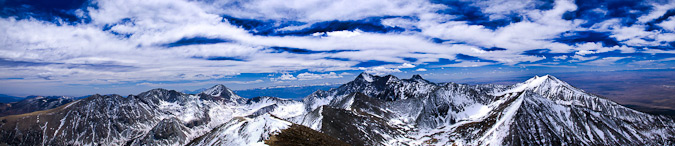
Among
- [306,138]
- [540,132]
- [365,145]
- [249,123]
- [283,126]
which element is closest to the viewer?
[306,138]

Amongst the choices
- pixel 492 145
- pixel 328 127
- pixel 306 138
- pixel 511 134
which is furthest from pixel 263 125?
A: pixel 511 134

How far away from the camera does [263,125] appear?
109812 millimetres

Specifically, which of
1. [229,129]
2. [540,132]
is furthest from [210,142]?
[540,132]

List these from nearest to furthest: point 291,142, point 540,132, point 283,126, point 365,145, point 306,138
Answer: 1. point 291,142
2. point 306,138
3. point 283,126
4. point 365,145
5. point 540,132

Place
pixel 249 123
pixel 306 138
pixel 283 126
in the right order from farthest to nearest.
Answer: pixel 249 123, pixel 283 126, pixel 306 138

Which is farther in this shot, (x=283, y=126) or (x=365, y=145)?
(x=365, y=145)

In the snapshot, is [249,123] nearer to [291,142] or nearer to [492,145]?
[291,142]

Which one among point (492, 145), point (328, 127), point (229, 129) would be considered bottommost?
point (492, 145)

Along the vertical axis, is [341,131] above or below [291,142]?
below

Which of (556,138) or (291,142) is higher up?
(291,142)

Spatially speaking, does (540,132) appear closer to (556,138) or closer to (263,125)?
(556,138)

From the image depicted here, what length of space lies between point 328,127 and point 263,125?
283ft

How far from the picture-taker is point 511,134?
193500 mm

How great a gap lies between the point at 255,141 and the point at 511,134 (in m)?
180
